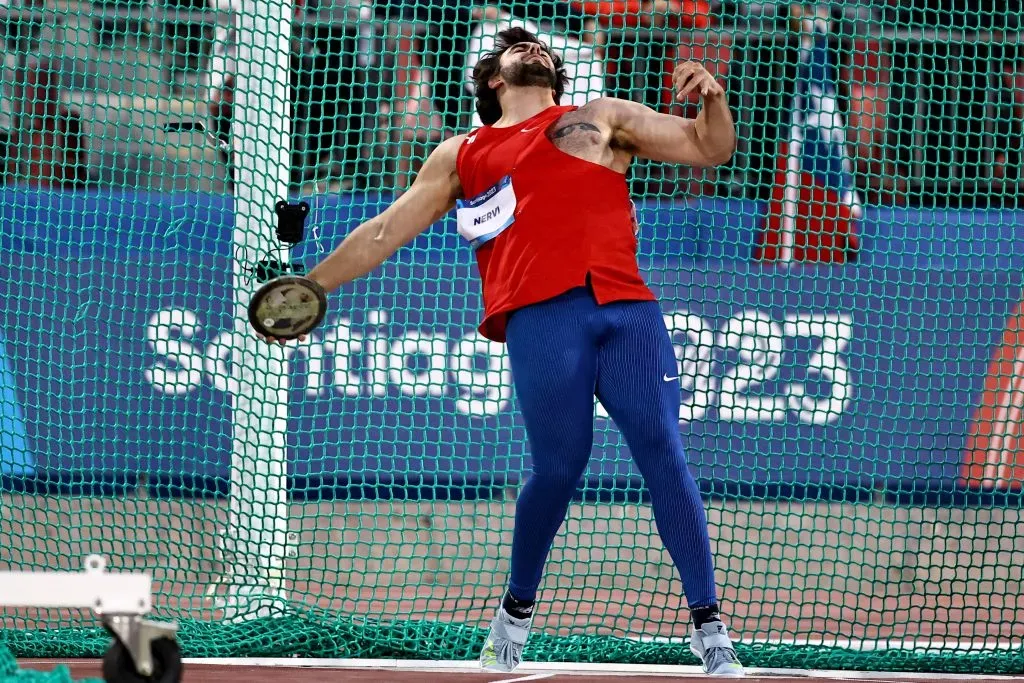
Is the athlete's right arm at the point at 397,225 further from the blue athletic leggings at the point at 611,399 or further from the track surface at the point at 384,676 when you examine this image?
the track surface at the point at 384,676

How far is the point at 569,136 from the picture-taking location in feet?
12.5

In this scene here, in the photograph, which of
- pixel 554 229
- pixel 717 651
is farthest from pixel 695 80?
pixel 717 651

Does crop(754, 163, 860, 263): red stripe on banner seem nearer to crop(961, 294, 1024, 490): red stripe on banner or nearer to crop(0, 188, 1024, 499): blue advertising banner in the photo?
crop(0, 188, 1024, 499): blue advertising banner

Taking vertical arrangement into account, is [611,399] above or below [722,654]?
above

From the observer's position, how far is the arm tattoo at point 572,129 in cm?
381

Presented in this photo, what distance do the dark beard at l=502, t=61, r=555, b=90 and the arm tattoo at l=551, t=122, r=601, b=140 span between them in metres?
0.22

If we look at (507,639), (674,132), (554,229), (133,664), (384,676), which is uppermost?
(674,132)

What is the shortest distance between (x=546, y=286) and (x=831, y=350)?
140 inches

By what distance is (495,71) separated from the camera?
4016 millimetres

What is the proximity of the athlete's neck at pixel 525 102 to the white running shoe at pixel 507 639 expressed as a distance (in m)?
1.53

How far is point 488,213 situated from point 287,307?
0.68 m

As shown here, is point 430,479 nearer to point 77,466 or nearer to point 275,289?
point 77,466

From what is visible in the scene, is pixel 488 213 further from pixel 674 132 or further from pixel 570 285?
pixel 674 132

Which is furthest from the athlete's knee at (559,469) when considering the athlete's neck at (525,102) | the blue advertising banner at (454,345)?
the blue advertising banner at (454,345)
